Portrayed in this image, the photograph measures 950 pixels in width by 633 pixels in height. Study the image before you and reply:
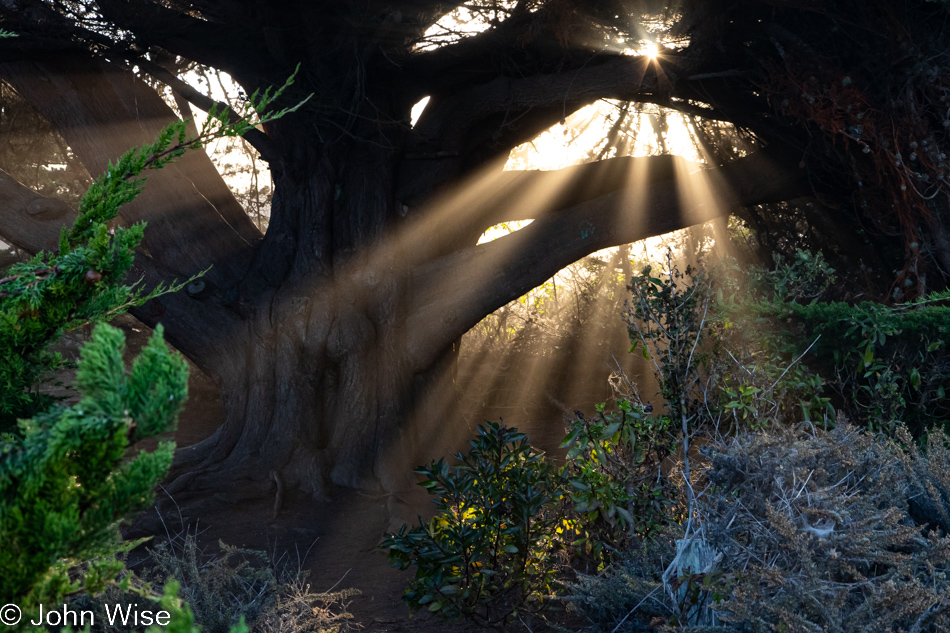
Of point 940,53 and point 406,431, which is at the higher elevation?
point 940,53

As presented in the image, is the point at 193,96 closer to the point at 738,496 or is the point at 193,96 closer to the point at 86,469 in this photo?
the point at 86,469

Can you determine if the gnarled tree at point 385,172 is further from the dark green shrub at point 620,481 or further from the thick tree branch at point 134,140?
the dark green shrub at point 620,481

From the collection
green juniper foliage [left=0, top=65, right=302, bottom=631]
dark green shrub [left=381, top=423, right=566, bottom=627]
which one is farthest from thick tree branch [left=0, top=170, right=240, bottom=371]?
green juniper foliage [left=0, top=65, right=302, bottom=631]

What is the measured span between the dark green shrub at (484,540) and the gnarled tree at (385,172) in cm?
287

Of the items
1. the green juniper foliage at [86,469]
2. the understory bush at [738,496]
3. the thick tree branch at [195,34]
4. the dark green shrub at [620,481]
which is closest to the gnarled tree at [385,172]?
the thick tree branch at [195,34]

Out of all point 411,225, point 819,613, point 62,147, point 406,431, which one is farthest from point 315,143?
point 819,613

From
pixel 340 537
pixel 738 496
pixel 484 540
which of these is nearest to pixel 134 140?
pixel 340 537

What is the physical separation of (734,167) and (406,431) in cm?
411

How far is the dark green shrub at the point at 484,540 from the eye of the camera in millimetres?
3348

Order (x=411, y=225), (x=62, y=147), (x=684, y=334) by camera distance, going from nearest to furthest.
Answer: (x=684, y=334) < (x=411, y=225) < (x=62, y=147)

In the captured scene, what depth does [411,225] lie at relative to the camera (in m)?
7.02

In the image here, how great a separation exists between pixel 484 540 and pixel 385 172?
175 inches

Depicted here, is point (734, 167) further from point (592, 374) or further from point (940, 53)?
point (592, 374)

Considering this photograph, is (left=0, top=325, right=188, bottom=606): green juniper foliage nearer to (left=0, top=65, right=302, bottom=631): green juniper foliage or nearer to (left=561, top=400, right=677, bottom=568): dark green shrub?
(left=0, top=65, right=302, bottom=631): green juniper foliage
